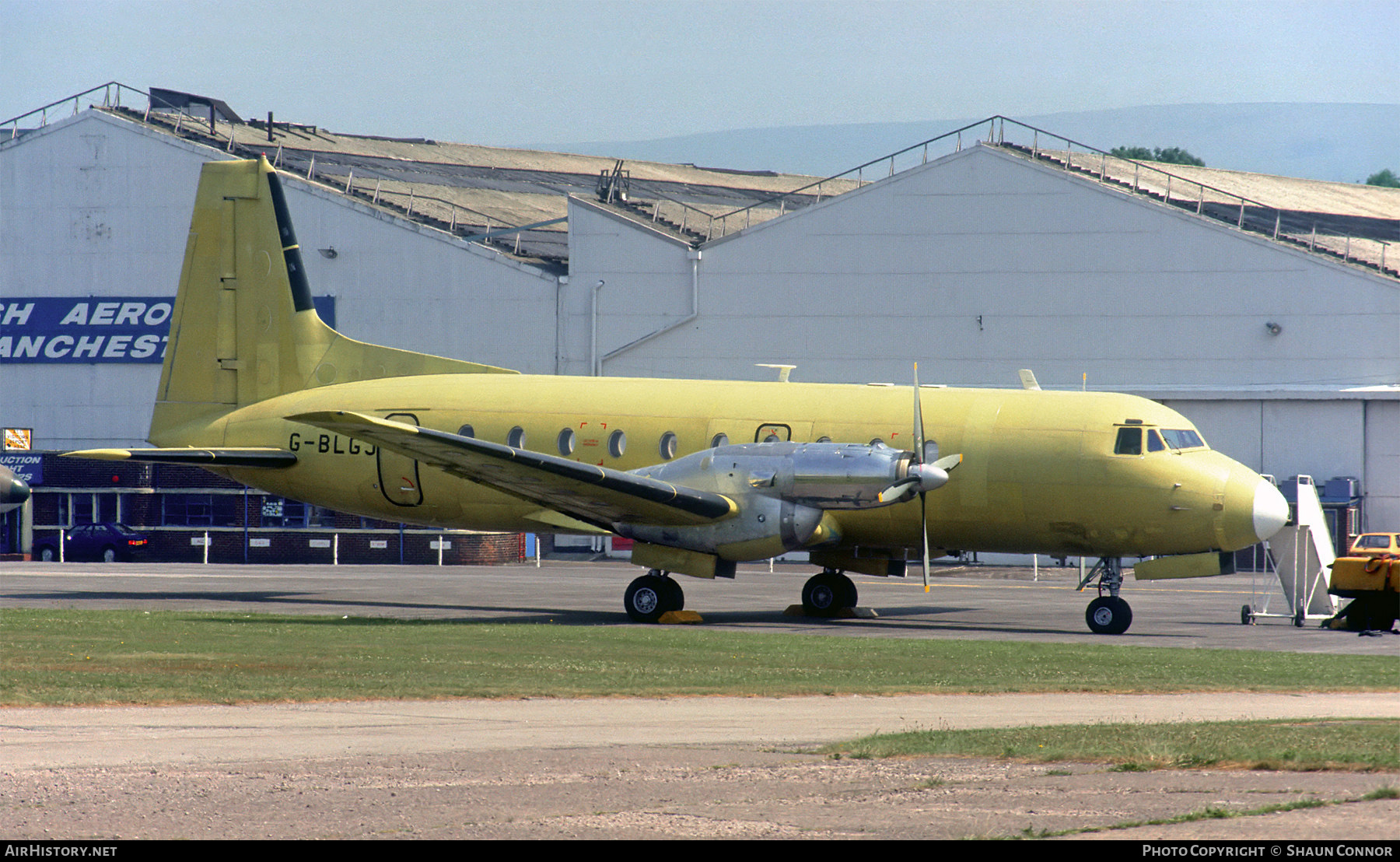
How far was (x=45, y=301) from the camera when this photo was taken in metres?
59.1

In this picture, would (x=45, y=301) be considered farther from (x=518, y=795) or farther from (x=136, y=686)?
(x=518, y=795)

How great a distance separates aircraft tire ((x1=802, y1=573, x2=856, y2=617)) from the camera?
26.5 m

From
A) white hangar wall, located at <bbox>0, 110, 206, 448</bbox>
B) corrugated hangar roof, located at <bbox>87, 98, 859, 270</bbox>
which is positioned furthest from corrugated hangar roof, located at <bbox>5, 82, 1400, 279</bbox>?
white hangar wall, located at <bbox>0, 110, 206, 448</bbox>

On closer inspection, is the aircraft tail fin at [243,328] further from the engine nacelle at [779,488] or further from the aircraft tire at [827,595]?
the aircraft tire at [827,595]

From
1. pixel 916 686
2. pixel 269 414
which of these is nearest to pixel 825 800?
pixel 916 686

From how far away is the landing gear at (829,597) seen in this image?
26.5 m

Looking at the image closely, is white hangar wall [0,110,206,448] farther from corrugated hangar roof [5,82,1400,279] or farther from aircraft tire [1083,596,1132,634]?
aircraft tire [1083,596,1132,634]

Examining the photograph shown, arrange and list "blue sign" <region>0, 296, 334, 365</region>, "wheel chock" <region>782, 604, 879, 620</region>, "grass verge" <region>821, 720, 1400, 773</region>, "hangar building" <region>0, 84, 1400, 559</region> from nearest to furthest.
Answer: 1. "grass verge" <region>821, 720, 1400, 773</region>
2. "wheel chock" <region>782, 604, 879, 620</region>
3. "hangar building" <region>0, 84, 1400, 559</region>
4. "blue sign" <region>0, 296, 334, 365</region>

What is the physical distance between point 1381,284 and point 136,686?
136 feet

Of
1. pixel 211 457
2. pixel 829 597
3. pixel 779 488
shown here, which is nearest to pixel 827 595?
pixel 829 597

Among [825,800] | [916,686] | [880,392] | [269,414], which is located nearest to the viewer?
[825,800]

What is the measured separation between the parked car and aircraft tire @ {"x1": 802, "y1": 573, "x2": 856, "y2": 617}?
93.2 feet

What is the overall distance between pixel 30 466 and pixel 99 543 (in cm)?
592

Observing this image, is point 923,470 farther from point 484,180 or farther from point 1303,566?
point 484,180
